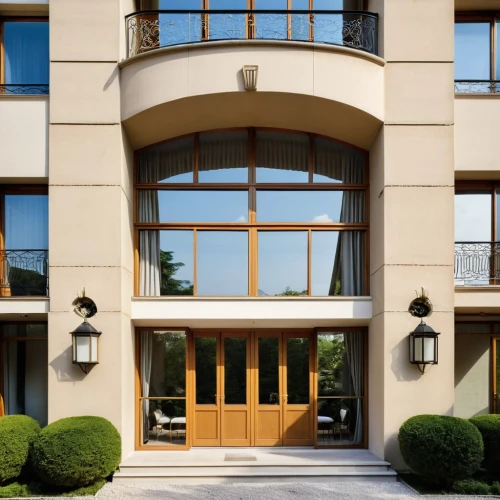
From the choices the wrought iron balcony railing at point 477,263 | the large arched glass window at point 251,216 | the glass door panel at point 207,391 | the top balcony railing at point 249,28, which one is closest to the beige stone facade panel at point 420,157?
the large arched glass window at point 251,216

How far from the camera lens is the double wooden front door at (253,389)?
12242 millimetres

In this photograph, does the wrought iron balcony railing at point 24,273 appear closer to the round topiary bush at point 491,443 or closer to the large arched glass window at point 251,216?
the large arched glass window at point 251,216

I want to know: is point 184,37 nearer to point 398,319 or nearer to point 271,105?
point 271,105

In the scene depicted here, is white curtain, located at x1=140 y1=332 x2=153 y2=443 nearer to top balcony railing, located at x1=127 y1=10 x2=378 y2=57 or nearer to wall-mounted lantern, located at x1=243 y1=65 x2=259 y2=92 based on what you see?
wall-mounted lantern, located at x1=243 y1=65 x2=259 y2=92

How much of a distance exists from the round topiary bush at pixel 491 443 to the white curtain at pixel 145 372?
6.24 metres

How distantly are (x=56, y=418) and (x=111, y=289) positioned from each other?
2.48 m

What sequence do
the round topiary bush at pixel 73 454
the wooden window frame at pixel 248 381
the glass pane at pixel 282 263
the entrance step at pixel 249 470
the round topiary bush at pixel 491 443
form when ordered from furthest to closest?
the glass pane at pixel 282 263 < the wooden window frame at pixel 248 381 < the entrance step at pixel 249 470 < the round topiary bush at pixel 491 443 < the round topiary bush at pixel 73 454

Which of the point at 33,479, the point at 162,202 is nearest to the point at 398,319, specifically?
the point at 162,202

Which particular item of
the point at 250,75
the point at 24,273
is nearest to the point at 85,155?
the point at 24,273

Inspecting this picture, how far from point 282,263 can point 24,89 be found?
626 centimetres

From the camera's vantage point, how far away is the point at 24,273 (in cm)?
1181

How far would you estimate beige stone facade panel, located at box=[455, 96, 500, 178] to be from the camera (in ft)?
38.2

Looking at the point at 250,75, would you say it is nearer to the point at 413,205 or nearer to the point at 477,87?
the point at 413,205

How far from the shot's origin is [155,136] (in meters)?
12.1
